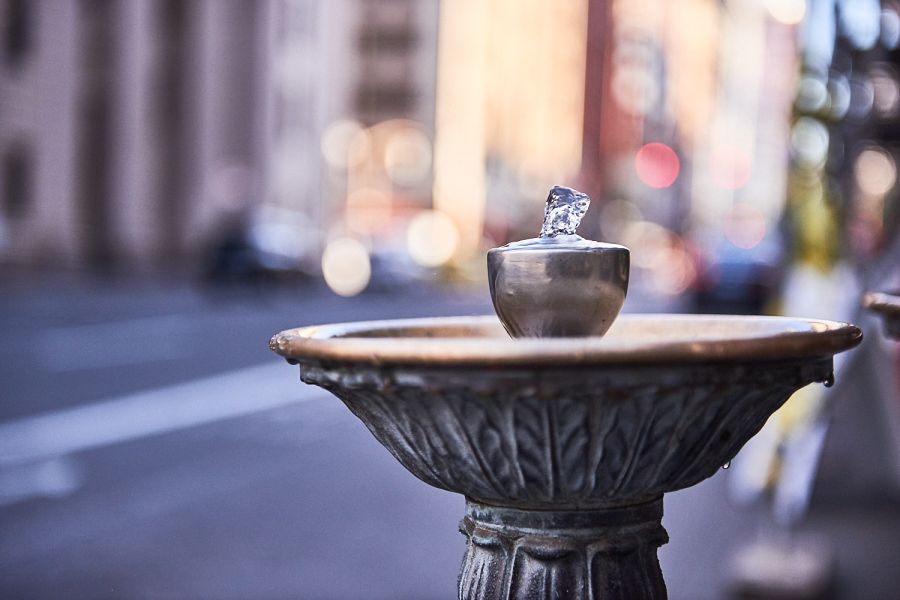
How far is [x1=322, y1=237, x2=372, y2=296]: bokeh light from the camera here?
109ft

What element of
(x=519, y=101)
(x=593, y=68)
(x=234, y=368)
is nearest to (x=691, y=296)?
(x=234, y=368)

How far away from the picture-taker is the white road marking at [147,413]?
7355 mm

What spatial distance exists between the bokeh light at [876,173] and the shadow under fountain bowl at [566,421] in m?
4.64

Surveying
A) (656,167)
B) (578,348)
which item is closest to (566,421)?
(578,348)

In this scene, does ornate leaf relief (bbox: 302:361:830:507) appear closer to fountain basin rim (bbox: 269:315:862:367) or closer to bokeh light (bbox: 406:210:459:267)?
fountain basin rim (bbox: 269:315:862:367)

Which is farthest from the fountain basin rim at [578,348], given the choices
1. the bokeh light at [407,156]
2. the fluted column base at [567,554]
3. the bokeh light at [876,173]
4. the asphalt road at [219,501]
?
the bokeh light at [407,156]

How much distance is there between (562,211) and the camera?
187 centimetres

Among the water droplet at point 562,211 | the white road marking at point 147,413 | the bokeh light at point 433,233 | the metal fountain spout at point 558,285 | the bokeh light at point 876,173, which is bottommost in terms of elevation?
the bokeh light at point 433,233

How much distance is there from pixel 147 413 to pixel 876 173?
17.7 ft

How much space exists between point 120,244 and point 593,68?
65.9m

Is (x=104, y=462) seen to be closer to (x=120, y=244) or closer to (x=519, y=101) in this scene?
(x=120, y=244)

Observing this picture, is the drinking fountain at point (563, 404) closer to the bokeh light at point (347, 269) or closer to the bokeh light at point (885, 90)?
the bokeh light at point (885, 90)

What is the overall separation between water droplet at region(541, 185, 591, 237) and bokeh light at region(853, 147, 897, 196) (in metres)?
4.45

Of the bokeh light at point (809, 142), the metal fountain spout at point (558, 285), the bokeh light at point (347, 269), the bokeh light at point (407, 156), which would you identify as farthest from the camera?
the bokeh light at point (407, 156)
